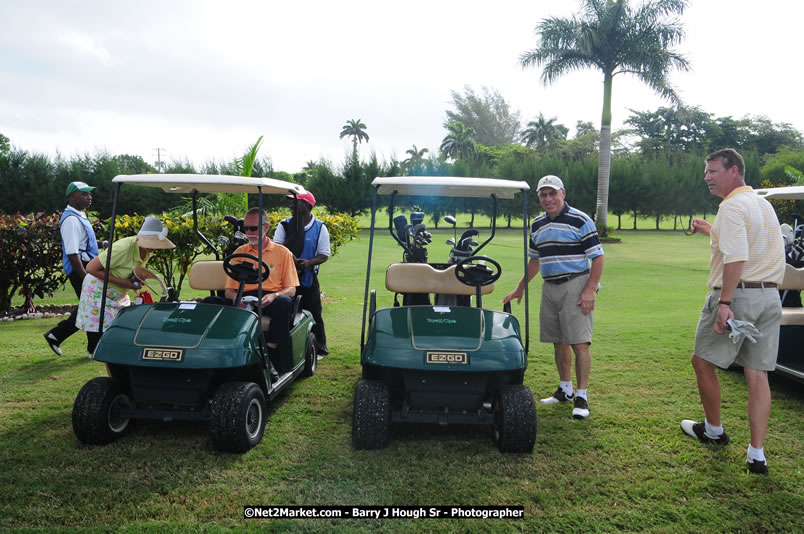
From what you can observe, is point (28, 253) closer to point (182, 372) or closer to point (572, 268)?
point (182, 372)

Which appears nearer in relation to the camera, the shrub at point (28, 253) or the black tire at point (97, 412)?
the black tire at point (97, 412)

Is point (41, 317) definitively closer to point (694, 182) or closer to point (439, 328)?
point (439, 328)

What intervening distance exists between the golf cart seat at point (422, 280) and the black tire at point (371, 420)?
1.04 m

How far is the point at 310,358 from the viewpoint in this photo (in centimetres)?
486

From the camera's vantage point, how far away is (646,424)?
3820 millimetres

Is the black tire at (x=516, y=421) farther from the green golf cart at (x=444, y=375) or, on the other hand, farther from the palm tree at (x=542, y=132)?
the palm tree at (x=542, y=132)

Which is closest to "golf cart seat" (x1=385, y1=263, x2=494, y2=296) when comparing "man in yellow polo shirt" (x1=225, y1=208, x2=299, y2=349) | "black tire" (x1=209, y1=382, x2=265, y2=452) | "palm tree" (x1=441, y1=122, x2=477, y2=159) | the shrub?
"man in yellow polo shirt" (x1=225, y1=208, x2=299, y2=349)

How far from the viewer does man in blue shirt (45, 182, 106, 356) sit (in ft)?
16.0

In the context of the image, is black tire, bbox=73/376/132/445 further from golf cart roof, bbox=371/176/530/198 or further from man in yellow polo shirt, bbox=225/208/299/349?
golf cart roof, bbox=371/176/530/198

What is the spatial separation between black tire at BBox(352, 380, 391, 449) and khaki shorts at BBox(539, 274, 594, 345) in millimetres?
1492

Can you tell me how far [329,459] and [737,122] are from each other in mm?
57118

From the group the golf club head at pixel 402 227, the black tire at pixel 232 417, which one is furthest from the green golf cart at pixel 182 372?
the golf club head at pixel 402 227

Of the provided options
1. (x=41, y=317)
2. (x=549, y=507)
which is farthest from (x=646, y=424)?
(x=41, y=317)

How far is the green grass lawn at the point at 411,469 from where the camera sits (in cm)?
262
